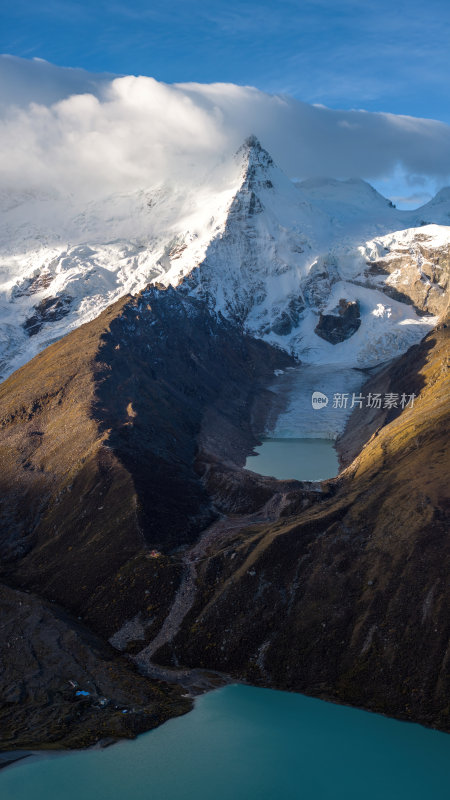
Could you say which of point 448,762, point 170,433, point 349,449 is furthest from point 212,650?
point 349,449

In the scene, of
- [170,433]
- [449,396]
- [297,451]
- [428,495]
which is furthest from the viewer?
[297,451]

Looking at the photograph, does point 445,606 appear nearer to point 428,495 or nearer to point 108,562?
point 428,495

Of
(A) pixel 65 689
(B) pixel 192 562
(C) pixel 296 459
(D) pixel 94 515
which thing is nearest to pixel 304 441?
(C) pixel 296 459

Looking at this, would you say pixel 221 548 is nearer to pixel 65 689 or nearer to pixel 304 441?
pixel 65 689

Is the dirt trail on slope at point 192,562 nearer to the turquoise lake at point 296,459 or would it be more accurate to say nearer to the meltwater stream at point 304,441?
the turquoise lake at point 296,459

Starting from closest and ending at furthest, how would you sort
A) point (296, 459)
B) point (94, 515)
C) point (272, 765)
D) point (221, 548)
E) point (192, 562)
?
point (272, 765) → point (192, 562) → point (221, 548) → point (94, 515) → point (296, 459)

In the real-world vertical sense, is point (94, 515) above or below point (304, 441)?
below

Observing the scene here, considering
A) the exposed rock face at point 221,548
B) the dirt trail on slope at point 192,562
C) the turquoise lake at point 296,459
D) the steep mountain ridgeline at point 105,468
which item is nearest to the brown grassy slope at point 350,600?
the exposed rock face at point 221,548
